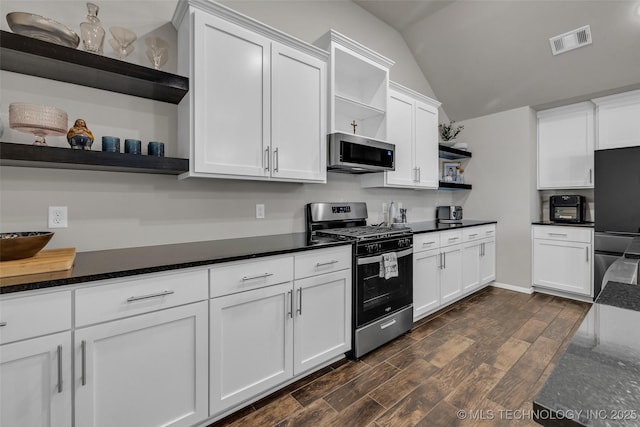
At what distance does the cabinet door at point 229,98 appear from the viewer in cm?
175

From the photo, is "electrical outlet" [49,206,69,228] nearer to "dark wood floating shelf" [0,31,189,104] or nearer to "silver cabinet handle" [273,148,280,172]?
"dark wood floating shelf" [0,31,189,104]

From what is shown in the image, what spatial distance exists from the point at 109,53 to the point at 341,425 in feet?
8.48

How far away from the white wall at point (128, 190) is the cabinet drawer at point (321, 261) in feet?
2.07

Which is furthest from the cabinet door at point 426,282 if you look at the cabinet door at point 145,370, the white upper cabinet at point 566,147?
the white upper cabinet at point 566,147

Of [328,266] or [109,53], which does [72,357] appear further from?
[109,53]

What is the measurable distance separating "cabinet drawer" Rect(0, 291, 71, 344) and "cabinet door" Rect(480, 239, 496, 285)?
4.04 m

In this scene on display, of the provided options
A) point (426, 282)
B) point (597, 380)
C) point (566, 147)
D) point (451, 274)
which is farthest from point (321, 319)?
point (566, 147)

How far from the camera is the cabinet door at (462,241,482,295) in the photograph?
3.39 m

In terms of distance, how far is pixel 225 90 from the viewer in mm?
1842

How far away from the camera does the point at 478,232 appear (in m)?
3.62

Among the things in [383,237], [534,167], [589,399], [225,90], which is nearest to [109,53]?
[225,90]

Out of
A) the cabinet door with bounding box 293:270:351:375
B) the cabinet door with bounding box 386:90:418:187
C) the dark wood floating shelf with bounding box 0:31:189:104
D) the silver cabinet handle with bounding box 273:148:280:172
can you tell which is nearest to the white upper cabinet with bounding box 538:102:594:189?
the cabinet door with bounding box 386:90:418:187

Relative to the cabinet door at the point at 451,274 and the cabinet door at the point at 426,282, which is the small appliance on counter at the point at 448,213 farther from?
the cabinet door at the point at 426,282

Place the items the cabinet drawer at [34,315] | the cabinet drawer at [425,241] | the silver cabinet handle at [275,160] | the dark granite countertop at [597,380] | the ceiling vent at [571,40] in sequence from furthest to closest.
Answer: the ceiling vent at [571,40] < the cabinet drawer at [425,241] < the silver cabinet handle at [275,160] < the cabinet drawer at [34,315] < the dark granite countertop at [597,380]
